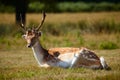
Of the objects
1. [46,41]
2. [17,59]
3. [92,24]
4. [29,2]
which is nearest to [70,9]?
[29,2]

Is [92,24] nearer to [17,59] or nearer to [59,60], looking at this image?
[17,59]

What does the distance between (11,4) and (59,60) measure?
1674cm

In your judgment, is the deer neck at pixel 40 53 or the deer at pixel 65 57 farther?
the deer neck at pixel 40 53

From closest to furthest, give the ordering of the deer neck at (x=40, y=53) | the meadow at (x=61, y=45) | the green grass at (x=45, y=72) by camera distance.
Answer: the green grass at (x=45, y=72), the meadow at (x=61, y=45), the deer neck at (x=40, y=53)

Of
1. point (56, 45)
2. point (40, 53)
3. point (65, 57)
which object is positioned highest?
point (65, 57)

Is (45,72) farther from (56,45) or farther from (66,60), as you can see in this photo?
(56,45)

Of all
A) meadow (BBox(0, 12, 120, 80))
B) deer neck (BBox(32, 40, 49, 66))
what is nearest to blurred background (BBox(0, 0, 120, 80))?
meadow (BBox(0, 12, 120, 80))

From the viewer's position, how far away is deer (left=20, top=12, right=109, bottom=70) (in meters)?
12.8

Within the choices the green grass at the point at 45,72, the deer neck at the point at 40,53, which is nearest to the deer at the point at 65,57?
the deer neck at the point at 40,53

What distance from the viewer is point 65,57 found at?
42.4 feet

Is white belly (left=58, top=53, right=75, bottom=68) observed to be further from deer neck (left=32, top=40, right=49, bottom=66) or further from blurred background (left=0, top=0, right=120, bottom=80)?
deer neck (left=32, top=40, right=49, bottom=66)

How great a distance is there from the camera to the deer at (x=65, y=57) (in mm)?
12844

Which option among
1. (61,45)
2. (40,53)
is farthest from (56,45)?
(40,53)

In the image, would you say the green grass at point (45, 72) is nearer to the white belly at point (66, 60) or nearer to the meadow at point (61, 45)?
the meadow at point (61, 45)
